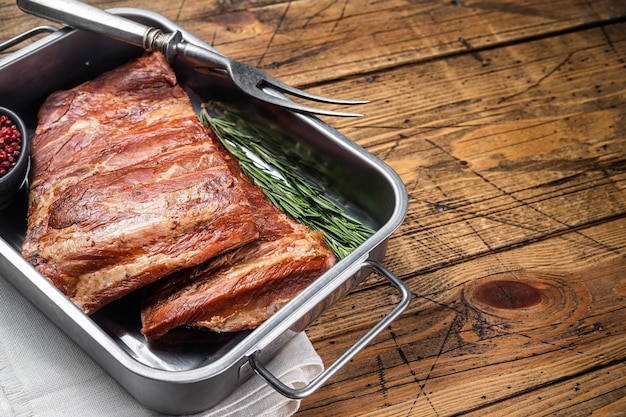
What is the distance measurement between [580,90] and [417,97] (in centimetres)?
66

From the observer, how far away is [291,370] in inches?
76.5

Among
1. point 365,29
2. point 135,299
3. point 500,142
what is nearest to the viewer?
point 135,299

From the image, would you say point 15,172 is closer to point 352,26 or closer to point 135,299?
point 135,299

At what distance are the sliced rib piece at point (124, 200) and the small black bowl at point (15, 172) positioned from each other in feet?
0.12

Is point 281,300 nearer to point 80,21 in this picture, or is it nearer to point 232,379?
point 232,379

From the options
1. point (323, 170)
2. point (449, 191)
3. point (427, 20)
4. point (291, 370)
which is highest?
point (427, 20)

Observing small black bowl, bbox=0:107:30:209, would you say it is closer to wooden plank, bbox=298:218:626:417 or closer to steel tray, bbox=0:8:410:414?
steel tray, bbox=0:8:410:414

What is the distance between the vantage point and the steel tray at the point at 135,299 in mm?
1662

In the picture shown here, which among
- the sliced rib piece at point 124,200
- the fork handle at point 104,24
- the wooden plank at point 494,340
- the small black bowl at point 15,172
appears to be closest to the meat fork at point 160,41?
the fork handle at point 104,24

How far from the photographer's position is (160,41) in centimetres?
229

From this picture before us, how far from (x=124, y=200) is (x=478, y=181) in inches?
49.3

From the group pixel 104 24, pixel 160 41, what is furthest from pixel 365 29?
pixel 104 24

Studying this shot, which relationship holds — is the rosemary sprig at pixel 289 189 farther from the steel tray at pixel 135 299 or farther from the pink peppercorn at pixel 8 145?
the pink peppercorn at pixel 8 145

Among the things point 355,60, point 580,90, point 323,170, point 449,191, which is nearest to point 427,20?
point 355,60
